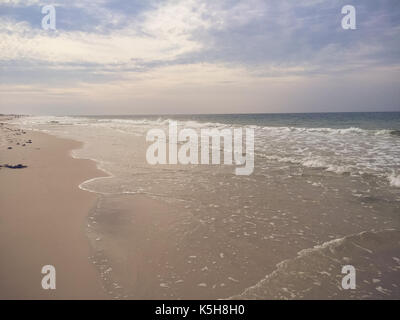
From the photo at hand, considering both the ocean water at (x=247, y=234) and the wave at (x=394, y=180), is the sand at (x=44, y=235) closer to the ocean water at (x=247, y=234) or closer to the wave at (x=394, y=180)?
the ocean water at (x=247, y=234)

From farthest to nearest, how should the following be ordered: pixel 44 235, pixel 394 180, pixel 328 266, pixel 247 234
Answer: pixel 394 180, pixel 247 234, pixel 44 235, pixel 328 266

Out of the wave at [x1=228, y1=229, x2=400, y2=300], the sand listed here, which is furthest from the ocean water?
the sand

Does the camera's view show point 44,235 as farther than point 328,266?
Yes

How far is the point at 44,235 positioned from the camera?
4.50 metres

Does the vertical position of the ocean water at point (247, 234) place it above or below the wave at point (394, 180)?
below

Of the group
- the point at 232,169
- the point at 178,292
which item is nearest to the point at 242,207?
the point at 178,292

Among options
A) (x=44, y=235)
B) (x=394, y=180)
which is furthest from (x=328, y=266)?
(x=394, y=180)

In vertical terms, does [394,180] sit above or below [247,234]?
above

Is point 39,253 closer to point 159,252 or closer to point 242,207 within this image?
point 159,252

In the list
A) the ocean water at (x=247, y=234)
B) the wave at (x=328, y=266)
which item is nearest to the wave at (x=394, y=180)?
the ocean water at (x=247, y=234)

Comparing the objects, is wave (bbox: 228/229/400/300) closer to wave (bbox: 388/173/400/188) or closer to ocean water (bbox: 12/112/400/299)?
ocean water (bbox: 12/112/400/299)

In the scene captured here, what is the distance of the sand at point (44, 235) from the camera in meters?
3.29

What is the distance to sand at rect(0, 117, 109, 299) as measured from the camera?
329 cm

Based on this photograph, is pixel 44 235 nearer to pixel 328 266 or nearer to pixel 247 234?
pixel 247 234
